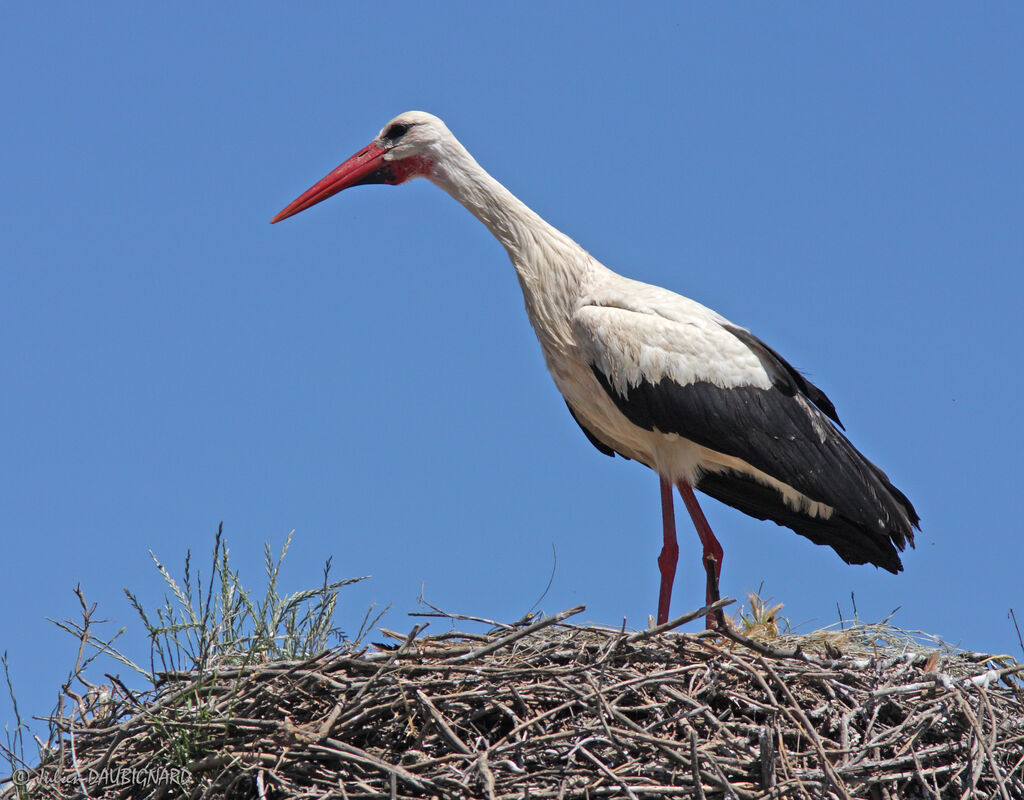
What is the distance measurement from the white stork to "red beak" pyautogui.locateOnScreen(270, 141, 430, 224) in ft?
0.55

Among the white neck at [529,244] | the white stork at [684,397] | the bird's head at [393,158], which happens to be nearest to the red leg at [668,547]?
the white stork at [684,397]

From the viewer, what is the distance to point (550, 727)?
4289 millimetres

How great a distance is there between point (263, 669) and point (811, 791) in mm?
1818

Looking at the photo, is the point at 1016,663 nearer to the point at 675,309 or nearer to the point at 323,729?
the point at 675,309

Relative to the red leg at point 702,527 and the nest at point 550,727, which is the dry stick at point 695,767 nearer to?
the nest at point 550,727

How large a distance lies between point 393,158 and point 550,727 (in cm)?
340

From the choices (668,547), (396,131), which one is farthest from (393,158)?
(668,547)

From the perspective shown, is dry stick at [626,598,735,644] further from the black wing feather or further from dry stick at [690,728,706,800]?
the black wing feather

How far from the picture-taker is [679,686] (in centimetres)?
447

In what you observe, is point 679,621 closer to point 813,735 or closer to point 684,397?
point 813,735

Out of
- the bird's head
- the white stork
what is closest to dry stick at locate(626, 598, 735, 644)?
the white stork

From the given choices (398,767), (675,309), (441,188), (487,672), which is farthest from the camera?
(441,188)

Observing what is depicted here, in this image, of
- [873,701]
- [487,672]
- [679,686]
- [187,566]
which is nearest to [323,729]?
[487,672]

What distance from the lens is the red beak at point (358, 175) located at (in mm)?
6742
